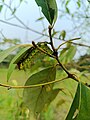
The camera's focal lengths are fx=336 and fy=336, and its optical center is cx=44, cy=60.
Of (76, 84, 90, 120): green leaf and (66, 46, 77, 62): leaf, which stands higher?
(76, 84, 90, 120): green leaf

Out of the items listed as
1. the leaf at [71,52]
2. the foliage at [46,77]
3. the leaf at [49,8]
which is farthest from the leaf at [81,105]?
the leaf at [71,52]

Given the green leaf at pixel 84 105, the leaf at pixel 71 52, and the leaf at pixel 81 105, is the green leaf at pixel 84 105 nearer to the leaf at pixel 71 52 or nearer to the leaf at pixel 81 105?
the leaf at pixel 81 105

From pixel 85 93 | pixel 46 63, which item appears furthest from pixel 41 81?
pixel 46 63

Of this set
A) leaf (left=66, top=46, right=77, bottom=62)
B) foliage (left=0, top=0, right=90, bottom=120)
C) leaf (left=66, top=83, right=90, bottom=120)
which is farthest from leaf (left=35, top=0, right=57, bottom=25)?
leaf (left=66, top=46, right=77, bottom=62)

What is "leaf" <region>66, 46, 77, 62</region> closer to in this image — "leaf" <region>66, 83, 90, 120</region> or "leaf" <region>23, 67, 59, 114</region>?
"leaf" <region>23, 67, 59, 114</region>

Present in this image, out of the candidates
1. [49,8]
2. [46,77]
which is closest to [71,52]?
[46,77]

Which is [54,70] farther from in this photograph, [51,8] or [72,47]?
Answer: [72,47]

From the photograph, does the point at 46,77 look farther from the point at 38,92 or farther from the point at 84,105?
the point at 84,105

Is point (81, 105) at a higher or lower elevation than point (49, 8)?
lower

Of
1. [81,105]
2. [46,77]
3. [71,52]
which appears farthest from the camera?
[71,52]
